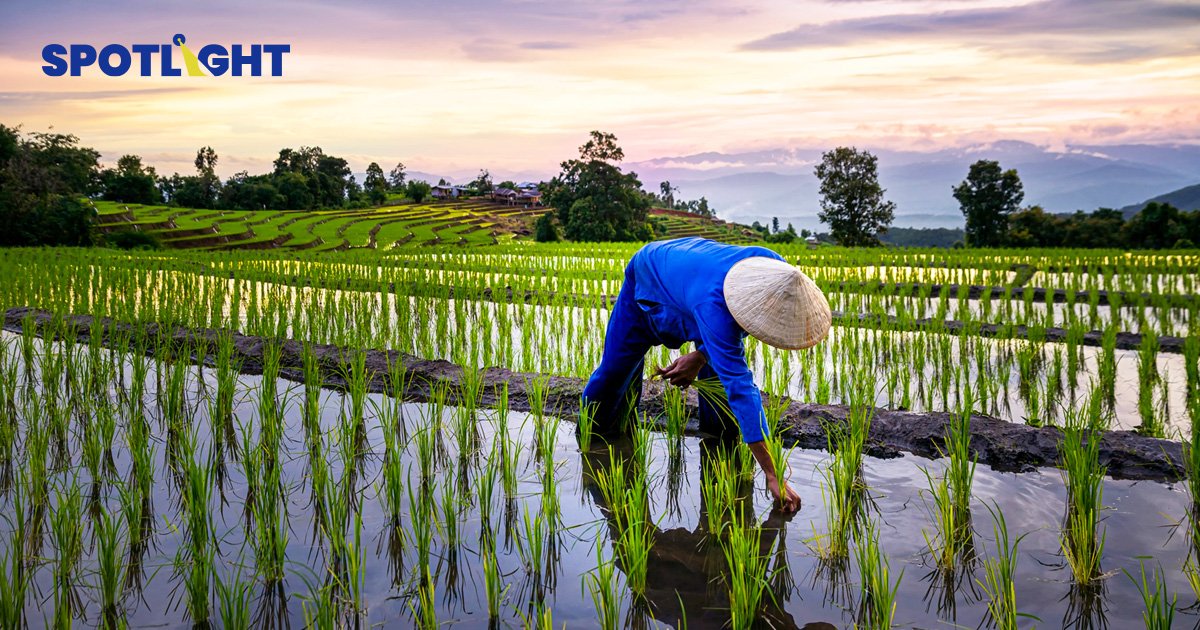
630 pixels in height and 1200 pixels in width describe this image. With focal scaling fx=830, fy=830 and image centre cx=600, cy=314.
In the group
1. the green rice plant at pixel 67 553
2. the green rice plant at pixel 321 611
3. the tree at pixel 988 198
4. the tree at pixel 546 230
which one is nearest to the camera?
the green rice plant at pixel 321 611

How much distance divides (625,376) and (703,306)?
943 mm

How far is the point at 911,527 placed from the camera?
2855 mm

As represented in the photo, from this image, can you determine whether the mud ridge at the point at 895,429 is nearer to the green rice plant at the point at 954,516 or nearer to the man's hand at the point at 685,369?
the green rice plant at the point at 954,516

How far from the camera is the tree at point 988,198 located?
28406 millimetres

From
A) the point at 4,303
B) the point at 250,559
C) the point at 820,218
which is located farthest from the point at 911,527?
the point at 820,218

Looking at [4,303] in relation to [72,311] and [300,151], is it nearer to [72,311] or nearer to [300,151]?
[72,311]

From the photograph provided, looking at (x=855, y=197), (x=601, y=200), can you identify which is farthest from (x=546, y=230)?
(x=855, y=197)

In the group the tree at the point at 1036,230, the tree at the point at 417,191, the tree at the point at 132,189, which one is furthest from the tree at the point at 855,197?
the tree at the point at 132,189

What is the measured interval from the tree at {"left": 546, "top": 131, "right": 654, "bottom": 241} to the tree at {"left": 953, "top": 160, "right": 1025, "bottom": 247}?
438 inches

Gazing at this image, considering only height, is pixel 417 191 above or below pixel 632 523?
above

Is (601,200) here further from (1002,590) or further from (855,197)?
(1002,590)

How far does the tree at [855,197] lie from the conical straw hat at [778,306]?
28681 millimetres

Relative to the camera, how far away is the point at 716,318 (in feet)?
8.70

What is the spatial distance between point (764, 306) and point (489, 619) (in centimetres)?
118
